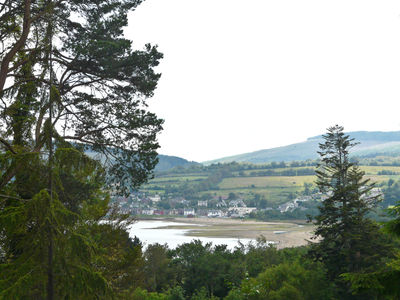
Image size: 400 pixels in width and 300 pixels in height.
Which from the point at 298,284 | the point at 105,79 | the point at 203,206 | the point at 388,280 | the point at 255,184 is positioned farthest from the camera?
the point at 255,184

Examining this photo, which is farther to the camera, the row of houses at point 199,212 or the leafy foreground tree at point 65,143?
the row of houses at point 199,212

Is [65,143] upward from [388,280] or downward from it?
upward

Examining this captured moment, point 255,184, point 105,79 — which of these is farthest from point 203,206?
point 105,79

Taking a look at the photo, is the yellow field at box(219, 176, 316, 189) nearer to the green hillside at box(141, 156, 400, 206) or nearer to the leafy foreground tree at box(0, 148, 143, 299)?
the green hillside at box(141, 156, 400, 206)

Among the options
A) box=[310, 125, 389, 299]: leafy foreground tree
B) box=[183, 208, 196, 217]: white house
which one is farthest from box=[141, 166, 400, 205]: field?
box=[310, 125, 389, 299]: leafy foreground tree

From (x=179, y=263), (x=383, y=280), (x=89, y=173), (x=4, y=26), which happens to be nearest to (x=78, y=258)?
(x=89, y=173)

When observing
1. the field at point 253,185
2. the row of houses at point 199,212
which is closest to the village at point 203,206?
the row of houses at point 199,212

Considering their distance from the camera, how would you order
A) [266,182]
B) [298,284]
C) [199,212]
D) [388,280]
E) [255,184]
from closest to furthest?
[388,280] → [298,284] → [199,212] → [255,184] → [266,182]

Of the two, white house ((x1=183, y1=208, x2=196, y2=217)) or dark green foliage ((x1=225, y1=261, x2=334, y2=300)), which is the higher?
dark green foliage ((x1=225, y1=261, x2=334, y2=300))

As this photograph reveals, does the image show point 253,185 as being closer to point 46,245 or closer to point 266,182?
point 266,182

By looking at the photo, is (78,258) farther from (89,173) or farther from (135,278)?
(135,278)

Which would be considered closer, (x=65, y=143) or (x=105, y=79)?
(x=65, y=143)

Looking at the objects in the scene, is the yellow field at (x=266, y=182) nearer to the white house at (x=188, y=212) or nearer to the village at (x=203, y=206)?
the village at (x=203, y=206)

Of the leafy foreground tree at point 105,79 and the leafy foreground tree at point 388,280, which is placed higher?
the leafy foreground tree at point 105,79
